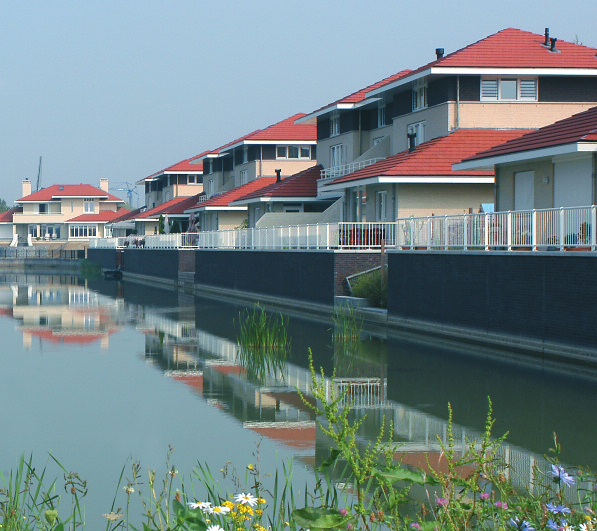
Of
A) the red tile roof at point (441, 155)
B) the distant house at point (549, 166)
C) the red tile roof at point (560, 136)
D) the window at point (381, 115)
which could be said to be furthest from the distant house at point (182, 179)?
the red tile roof at point (560, 136)

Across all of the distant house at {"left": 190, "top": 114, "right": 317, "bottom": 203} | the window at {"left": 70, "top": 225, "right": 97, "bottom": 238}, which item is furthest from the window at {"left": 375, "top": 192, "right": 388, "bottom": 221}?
the window at {"left": 70, "top": 225, "right": 97, "bottom": 238}

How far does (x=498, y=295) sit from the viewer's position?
18.8 m

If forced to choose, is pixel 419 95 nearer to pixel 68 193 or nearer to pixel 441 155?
pixel 441 155

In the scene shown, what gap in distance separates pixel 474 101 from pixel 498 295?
15.8 metres

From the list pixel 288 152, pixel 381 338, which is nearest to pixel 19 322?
pixel 381 338

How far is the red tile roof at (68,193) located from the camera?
10994 cm

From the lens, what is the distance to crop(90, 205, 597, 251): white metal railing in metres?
17.3

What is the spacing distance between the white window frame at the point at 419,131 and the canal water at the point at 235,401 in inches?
544

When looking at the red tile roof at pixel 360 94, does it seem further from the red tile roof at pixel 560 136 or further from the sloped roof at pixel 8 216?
the sloped roof at pixel 8 216

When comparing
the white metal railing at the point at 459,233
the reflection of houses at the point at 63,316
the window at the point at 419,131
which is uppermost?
the window at the point at 419,131

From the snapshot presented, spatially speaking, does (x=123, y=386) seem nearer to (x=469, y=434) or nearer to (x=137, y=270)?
(x=469, y=434)


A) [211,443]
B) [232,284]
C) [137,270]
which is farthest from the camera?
[137,270]

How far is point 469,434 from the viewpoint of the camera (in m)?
11.2

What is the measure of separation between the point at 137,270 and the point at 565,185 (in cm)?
4220
